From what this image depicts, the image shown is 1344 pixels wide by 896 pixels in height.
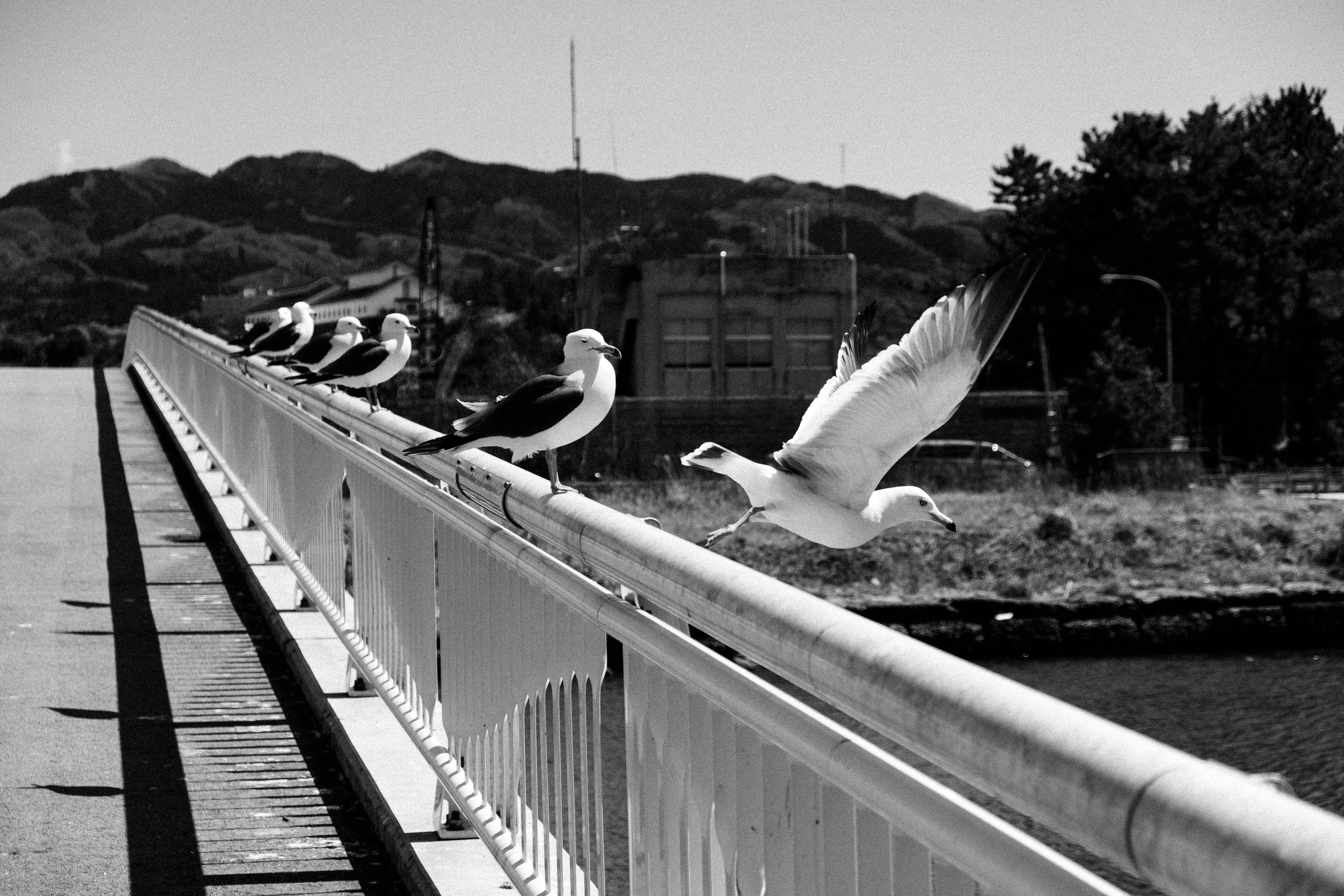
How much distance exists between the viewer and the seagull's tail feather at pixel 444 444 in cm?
428

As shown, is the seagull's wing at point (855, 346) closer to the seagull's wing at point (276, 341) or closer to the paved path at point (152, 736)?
the paved path at point (152, 736)

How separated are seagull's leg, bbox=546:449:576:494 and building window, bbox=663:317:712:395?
4874cm

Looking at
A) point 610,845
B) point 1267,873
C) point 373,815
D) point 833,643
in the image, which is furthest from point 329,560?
point 610,845

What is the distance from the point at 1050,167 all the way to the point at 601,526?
72.5 meters

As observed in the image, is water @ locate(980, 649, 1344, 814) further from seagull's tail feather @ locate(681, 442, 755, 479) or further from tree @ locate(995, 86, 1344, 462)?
tree @ locate(995, 86, 1344, 462)

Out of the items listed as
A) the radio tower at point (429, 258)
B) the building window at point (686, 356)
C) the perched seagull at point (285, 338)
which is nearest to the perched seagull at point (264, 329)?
the perched seagull at point (285, 338)

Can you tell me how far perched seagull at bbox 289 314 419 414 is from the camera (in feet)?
26.2

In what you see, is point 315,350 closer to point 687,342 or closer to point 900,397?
point 900,397

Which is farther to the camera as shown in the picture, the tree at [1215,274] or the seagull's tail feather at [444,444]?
the tree at [1215,274]

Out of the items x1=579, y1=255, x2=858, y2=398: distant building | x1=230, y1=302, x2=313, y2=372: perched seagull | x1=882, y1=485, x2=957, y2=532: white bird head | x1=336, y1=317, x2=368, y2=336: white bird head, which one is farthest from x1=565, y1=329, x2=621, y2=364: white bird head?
x1=579, y1=255, x2=858, y2=398: distant building

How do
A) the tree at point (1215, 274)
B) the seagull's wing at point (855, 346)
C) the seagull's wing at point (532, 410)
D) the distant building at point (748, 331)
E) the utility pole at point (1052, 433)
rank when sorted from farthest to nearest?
the tree at point (1215, 274) → the distant building at point (748, 331) → the utility pole at point (1052, 433) → the seagull's wing at point (855, 346) → the seagull's wing at point (532, 410)

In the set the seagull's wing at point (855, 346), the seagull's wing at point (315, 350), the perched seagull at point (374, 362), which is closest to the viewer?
the seagull's wing at point (855, 346)

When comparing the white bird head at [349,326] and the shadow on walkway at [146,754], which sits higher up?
the white bird head at [349,326]

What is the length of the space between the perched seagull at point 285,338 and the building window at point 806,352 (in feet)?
136
